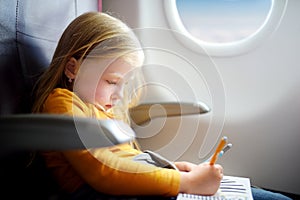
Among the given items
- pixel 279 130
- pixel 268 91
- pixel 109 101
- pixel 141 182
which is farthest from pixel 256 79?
pixel 141 182

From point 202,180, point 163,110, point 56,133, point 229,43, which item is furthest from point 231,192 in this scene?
point 229,43

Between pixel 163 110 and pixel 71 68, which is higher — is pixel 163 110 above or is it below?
below

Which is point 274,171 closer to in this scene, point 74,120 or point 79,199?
point 79,199

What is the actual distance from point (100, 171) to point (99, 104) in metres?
0.24

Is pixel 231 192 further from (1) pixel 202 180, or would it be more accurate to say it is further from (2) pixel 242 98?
(2) pixel 242 98

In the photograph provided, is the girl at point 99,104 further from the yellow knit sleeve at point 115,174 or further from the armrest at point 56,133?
the armrest at point 56,133

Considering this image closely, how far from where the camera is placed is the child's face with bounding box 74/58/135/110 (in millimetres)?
767

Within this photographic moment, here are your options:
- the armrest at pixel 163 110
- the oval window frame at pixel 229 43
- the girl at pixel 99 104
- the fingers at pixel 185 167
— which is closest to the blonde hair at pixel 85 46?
the girl at pixel 99 104

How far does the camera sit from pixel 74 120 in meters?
0.38

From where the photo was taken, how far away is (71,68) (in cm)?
79

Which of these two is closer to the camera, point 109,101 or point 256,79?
point 109,101

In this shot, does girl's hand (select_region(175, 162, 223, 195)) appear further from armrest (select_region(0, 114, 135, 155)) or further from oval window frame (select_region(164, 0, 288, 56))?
oval window frame (select_region(164, 0, 288, 56))

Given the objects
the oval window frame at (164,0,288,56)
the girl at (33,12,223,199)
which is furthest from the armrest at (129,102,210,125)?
the oval window frame at (164,0,288,56)

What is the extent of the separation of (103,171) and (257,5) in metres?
0.94
